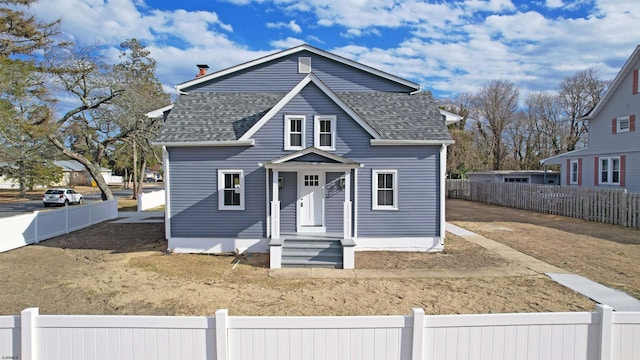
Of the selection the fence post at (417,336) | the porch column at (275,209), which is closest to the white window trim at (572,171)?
the porch column at (275,209)

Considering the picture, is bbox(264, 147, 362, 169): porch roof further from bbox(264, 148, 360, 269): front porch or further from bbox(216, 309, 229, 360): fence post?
bbox(216, 309, 229, 360): fence post

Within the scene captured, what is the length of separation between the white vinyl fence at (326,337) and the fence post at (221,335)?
10 mm

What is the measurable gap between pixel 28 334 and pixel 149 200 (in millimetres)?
24692

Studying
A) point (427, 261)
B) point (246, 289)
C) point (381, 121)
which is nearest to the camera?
point (246, 289)

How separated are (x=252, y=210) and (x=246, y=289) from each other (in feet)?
13.8

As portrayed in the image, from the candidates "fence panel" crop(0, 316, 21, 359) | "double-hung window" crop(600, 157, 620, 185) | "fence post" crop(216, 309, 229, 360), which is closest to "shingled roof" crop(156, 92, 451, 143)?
"fence panel" crop(0, 316, 21, 359)

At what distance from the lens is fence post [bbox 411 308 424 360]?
3.74 metres

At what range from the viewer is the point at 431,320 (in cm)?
383

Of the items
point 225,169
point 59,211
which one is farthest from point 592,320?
point 59,211

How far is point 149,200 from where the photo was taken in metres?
26.5

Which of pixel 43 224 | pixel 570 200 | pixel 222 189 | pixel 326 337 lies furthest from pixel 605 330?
pixel 570 200

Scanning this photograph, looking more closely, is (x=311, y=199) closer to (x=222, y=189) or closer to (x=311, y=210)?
(x=311, y=210)

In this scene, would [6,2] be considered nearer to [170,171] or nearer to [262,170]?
[170,171]

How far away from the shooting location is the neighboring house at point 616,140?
21047 millimetres
